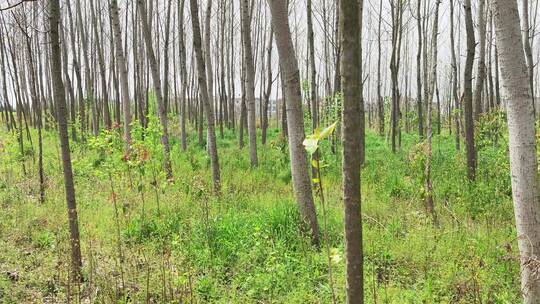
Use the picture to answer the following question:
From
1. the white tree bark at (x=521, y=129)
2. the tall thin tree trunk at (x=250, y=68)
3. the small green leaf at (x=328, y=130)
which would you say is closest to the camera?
the small green leaf at (x=328, y=130)

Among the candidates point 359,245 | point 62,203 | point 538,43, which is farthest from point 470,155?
point 538,43

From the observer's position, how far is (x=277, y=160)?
9227mm

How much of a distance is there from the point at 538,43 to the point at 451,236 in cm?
2268

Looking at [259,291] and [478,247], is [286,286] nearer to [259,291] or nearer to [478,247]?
[259,291]

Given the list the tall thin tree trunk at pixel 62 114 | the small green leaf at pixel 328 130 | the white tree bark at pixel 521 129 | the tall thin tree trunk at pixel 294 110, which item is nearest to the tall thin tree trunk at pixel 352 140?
the small green leaf at pixel 328 130

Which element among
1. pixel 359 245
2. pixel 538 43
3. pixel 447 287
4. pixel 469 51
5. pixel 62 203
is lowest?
pixel 447 287

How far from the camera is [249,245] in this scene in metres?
3.94

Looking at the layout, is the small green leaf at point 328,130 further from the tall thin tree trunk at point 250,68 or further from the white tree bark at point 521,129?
the tall thin tree trunk at point 250,68

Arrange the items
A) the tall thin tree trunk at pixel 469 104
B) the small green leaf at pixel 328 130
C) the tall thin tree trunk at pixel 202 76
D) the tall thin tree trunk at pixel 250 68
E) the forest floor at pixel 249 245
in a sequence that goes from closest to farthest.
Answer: the small green leaf at pixel 328 130
the forest floor at pixel 249 245
the tall thin tree trunk at pixel 202 76
the tall thin tree trunk at pixel 469 104
the tall thin tree trunk at pixel 250 68

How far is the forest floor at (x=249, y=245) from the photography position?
122 inches

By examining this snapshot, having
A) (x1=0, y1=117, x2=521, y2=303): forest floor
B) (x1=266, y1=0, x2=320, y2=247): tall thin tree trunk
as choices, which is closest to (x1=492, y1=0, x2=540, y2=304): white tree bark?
(x1=0, y1=117, x2=521, y2=303): forest floor

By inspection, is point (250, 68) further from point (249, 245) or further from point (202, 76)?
point (249, 245)

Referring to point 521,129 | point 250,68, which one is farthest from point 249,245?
point 250,68

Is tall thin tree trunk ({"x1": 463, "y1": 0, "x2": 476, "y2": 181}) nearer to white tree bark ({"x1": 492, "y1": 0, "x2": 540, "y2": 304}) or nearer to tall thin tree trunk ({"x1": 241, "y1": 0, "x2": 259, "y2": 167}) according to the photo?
tall thin tree trunk ({"x1": 241, "y1": 0, "x2": 259, "y2": 167})
